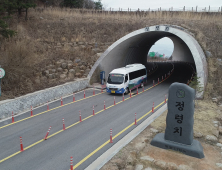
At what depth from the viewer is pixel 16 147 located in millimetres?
10039

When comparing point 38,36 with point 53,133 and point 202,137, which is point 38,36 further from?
point 202,137

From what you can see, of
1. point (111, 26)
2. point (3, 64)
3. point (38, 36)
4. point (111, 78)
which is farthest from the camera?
point (111, 26)

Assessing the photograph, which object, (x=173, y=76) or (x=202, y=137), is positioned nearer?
(x=202, y=137)

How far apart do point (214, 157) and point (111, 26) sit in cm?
2949

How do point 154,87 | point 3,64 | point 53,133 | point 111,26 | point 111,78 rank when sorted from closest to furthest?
point 53,133 → point 3,64 → point 111,78 → point 154,87 → point 111,26

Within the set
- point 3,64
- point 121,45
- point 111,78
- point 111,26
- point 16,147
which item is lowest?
point 16,147

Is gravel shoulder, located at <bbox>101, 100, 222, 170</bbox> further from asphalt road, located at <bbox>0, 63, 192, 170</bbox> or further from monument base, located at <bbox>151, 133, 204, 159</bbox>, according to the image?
asphalt road, located at <bbox>0, 63, 192, 170</bbox>

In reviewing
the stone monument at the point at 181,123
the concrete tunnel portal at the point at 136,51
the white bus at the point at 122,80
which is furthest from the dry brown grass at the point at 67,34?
the stone monument at the point at 181,123

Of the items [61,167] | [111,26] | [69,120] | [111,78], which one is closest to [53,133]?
[69,120]

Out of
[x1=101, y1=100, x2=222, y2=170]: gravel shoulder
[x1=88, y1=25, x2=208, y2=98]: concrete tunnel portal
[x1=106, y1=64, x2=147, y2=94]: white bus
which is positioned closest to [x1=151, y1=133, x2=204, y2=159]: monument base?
[x1=101, y1=100, x2=222, y2=170]: gravel shoulder

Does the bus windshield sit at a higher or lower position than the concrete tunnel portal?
lower

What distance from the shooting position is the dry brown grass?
1814 cm

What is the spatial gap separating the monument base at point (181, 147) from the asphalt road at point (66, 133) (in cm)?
222

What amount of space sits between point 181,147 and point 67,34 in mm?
26530
